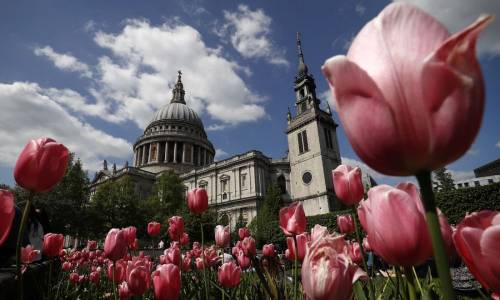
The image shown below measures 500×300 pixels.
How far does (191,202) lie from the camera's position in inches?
104

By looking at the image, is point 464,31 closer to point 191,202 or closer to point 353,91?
point 353,91

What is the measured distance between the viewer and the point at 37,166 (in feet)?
3.91

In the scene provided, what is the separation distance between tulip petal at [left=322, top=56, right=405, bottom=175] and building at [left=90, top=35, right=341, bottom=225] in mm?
32865

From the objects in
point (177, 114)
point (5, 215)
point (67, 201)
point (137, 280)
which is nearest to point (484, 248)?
point (5, 215)

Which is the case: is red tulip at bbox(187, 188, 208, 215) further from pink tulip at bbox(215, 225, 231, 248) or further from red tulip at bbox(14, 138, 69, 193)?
red tulip at bbox(14, 138, 69, 193)

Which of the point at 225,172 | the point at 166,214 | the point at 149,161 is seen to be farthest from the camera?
the point at 149,161

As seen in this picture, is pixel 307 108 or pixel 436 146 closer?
pixel 436 146

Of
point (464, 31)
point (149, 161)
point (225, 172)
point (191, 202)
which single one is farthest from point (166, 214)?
point (464, 31)

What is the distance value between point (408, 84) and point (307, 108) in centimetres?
3742

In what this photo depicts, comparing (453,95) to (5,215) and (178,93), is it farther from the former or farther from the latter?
(178,93)

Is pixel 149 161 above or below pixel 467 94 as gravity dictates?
above

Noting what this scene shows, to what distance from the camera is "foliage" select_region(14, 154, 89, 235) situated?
24875 millimetres

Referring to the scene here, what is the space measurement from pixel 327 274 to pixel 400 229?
26 cm

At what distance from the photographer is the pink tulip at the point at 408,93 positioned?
0.51 meters
